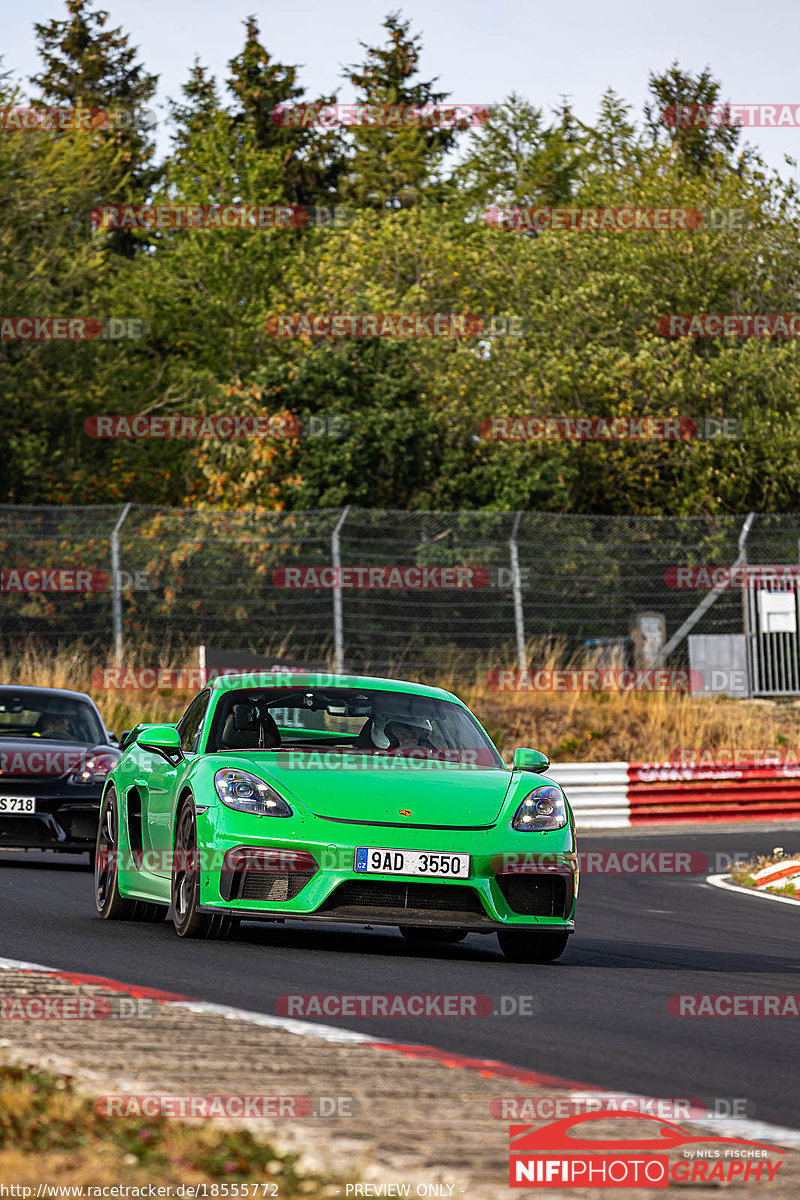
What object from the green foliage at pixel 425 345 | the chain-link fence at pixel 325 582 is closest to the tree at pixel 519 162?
the green foliage at pixel 425 345

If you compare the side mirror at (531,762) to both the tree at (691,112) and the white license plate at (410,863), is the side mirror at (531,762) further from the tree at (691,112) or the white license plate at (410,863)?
the tree at (691,112)

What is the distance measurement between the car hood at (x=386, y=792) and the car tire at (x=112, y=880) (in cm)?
156

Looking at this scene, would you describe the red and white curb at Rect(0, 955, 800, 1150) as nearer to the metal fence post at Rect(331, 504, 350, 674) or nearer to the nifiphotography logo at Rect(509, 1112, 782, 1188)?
the nifiphotography logo at Rect(509, 1112, 782, 1188)

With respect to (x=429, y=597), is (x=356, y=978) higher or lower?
lower

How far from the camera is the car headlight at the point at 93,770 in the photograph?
47.2ft

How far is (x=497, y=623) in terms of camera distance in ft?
88.4

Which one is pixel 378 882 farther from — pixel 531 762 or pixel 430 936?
pixel 430 936

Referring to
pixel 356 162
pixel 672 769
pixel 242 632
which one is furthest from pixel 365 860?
pixel 356 162

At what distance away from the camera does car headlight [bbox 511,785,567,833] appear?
8836 mm

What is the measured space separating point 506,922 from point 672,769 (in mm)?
15053

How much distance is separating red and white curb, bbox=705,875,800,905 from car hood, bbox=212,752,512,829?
6.18m

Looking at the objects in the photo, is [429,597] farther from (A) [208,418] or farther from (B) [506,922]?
(B) [506,922]

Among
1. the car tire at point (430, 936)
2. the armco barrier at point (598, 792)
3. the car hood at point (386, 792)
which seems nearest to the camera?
the car hood at point (386, 792)

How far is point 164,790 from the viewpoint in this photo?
9633mm
